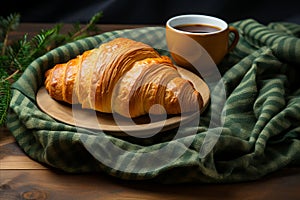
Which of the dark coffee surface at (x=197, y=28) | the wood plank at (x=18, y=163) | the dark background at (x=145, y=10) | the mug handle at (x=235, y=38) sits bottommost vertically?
the dark background at (x=145, y=10)

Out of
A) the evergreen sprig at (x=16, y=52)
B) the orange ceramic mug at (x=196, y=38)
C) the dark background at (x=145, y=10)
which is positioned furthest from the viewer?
the dark background at (x=145, y=10)

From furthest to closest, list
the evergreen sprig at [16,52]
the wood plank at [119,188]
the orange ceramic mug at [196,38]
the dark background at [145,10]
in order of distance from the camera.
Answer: the dark background at [145,10] → the orange ceramic mug at [196,38] → the evergreen sprig at [16,52] → the wood plank at [119,188]

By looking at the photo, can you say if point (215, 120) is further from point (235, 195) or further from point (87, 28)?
point (87, 28)

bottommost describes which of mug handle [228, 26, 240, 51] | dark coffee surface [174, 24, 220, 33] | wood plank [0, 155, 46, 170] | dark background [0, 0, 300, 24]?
dark background [0, 0, 300, 24]

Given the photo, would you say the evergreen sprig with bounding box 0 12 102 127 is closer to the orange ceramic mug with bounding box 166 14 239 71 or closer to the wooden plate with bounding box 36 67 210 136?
the wooden plate with bounding box 36 67 210 136

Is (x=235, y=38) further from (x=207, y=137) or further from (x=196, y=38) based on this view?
(x=207, y=137)

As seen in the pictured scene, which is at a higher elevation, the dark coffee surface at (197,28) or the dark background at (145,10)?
the dark coffee surface at (197,28)

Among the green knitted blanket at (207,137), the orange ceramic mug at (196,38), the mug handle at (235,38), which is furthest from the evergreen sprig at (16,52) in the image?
the mug handle at (235,38)

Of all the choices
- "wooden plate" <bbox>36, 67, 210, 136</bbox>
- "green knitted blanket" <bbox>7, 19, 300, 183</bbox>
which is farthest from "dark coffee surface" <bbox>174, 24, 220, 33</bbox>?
"wooden plate" <bbox>36, 67, 210, 136</bbox>

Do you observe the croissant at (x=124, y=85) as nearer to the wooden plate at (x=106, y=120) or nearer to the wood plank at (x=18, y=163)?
the wooden plate at (x=106, y=120)
